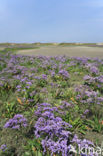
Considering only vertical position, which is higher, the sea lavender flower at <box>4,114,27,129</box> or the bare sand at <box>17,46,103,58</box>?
the bare sand at <box>17,46,103,58</box>

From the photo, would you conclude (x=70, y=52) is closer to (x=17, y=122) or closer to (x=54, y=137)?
(x=17, y=122)

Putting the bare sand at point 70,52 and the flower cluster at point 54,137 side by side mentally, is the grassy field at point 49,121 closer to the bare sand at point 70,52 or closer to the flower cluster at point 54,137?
the flower cluster at point 54,137

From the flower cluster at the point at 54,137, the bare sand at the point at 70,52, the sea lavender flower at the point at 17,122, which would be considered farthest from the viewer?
the bare sand at the point at 70,52

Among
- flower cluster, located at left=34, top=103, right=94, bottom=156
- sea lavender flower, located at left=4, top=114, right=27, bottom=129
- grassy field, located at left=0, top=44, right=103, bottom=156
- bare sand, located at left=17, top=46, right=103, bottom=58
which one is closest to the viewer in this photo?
flower cluster, located at left=34, top=103, right=94, bottom=156

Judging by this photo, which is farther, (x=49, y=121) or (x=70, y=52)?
(x=70, y=52)

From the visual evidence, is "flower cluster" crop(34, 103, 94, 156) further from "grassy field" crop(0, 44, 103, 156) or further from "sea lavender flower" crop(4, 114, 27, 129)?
"sea lavender flower" crop(4, 114, 27, 129)

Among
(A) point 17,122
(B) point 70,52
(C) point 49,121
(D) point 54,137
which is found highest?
(B) point 70,52

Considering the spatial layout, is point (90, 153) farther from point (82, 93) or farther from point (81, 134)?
point (82, 93)

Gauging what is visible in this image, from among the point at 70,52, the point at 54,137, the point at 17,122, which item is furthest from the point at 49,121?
the point at 70,52

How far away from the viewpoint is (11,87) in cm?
523

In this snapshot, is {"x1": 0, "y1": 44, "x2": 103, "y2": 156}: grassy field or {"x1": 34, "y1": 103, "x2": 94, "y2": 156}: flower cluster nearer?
{"x1": 34, "y1": 103, "x2": 94, "y2": 156}: flower cluster

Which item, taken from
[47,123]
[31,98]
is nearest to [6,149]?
[47,123]

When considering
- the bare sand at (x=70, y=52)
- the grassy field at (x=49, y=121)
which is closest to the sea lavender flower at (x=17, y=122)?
the grassy field at (x=49, y=121)

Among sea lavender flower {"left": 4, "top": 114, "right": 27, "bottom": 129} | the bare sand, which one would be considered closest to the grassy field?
sea lavender flower {"left": 4, "top": 114, "right": 27, "bottom": 129}
